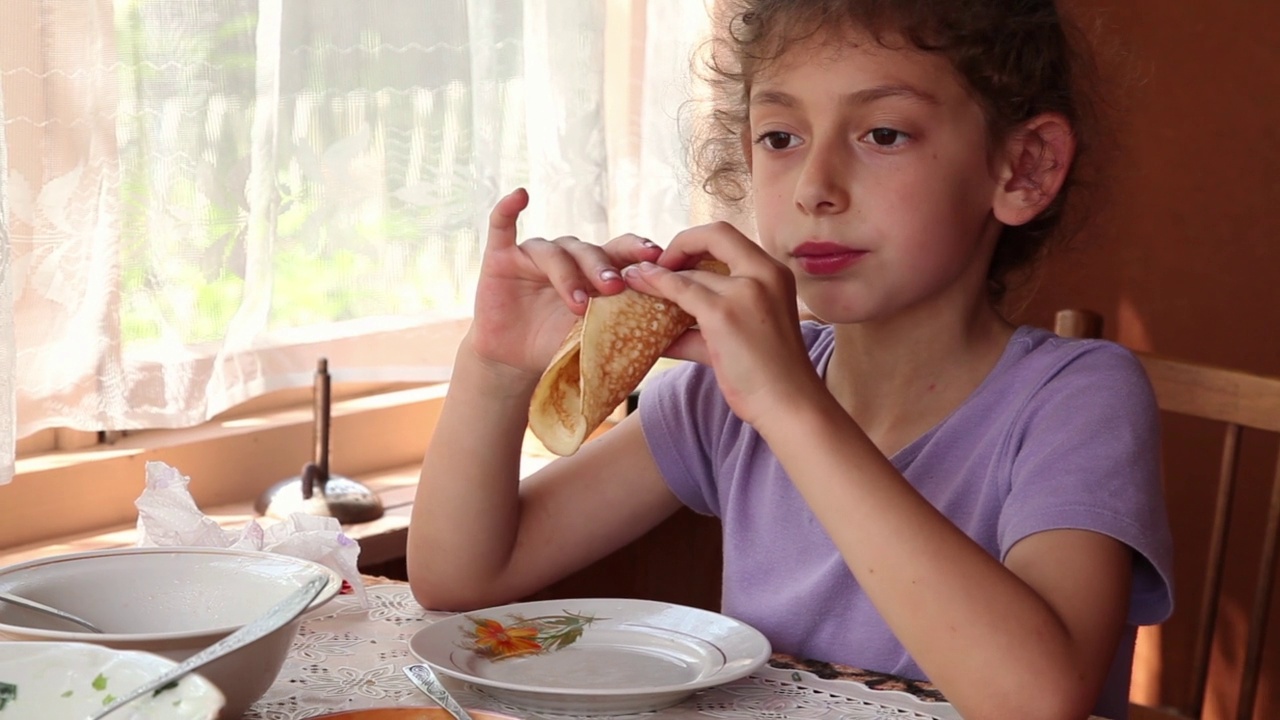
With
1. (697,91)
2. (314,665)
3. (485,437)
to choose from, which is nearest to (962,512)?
(485,437)

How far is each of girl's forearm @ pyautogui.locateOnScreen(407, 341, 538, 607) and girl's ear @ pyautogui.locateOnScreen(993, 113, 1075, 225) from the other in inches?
17.6

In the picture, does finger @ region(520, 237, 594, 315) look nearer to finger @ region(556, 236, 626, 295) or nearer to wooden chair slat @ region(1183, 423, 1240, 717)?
finger @ region(556, 236, 626, 295)

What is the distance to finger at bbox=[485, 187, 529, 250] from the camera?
43.6 inches

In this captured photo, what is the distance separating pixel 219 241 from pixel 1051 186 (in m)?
0.83

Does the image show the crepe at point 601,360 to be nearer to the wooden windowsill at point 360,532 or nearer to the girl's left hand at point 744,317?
the girl's left hand at point 744,317

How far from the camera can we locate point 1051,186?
4.17 feet

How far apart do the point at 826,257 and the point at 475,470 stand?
1.13 ft

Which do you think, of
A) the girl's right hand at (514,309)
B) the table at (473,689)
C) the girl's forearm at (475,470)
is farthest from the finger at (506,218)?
the table at (473,689)

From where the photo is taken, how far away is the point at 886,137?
1163mm

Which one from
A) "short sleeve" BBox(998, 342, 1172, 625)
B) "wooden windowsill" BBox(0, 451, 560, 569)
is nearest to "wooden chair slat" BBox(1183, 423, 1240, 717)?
"short sleeve" BBox(998, 342, 1172, 625)

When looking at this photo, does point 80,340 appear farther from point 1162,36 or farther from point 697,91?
point 1162,36

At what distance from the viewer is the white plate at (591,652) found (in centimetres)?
86

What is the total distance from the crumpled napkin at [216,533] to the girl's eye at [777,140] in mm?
481

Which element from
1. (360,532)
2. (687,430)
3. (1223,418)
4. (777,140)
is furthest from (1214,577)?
(360,532)
